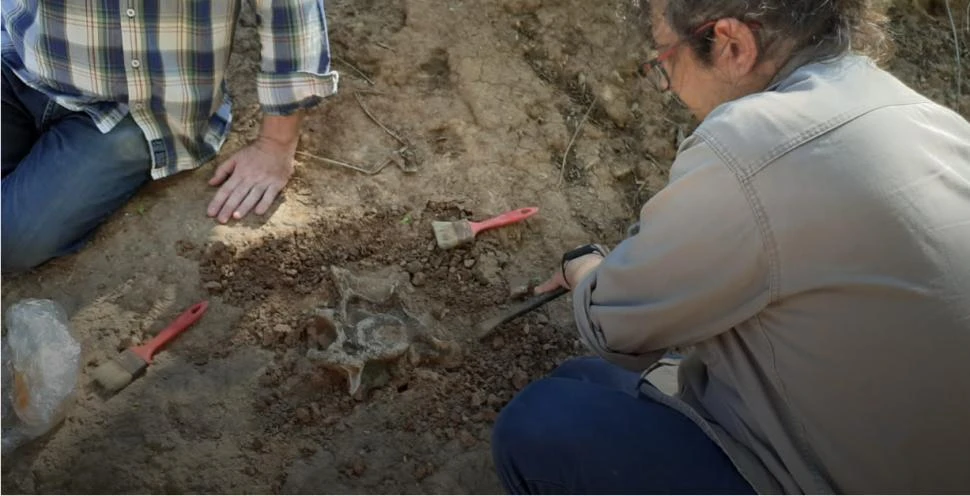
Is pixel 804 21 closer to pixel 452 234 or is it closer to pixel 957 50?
pixel 452 234

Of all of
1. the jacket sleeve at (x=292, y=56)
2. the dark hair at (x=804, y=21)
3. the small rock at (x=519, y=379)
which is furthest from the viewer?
the jacket sleeve at (x=292, y=56)

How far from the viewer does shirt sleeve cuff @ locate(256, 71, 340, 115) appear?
2.37 meters

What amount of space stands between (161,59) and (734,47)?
5.08 ft

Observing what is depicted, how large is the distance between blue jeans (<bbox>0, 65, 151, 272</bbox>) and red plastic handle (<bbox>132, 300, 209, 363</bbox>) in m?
0.43

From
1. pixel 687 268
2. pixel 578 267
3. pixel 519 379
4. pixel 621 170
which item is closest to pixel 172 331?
pixel 519 379

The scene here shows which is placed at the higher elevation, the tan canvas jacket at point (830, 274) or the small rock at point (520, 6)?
the tan canvas jacket at point (830, 274)

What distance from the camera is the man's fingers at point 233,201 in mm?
2352

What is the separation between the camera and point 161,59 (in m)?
2.24

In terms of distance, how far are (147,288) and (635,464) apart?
55.9 inches

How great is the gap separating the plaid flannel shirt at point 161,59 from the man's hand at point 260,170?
0.24 ft

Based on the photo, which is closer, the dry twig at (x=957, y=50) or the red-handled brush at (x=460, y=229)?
the red-handled brush at (x=460, y=229)

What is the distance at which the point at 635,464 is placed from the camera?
4.97 feet

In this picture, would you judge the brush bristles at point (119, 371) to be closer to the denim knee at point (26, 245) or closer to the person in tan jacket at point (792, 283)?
the denim knee at point (26, 245)

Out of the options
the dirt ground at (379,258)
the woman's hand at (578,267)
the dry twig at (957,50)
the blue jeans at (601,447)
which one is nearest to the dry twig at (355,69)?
the dirt ground at (379,258)
